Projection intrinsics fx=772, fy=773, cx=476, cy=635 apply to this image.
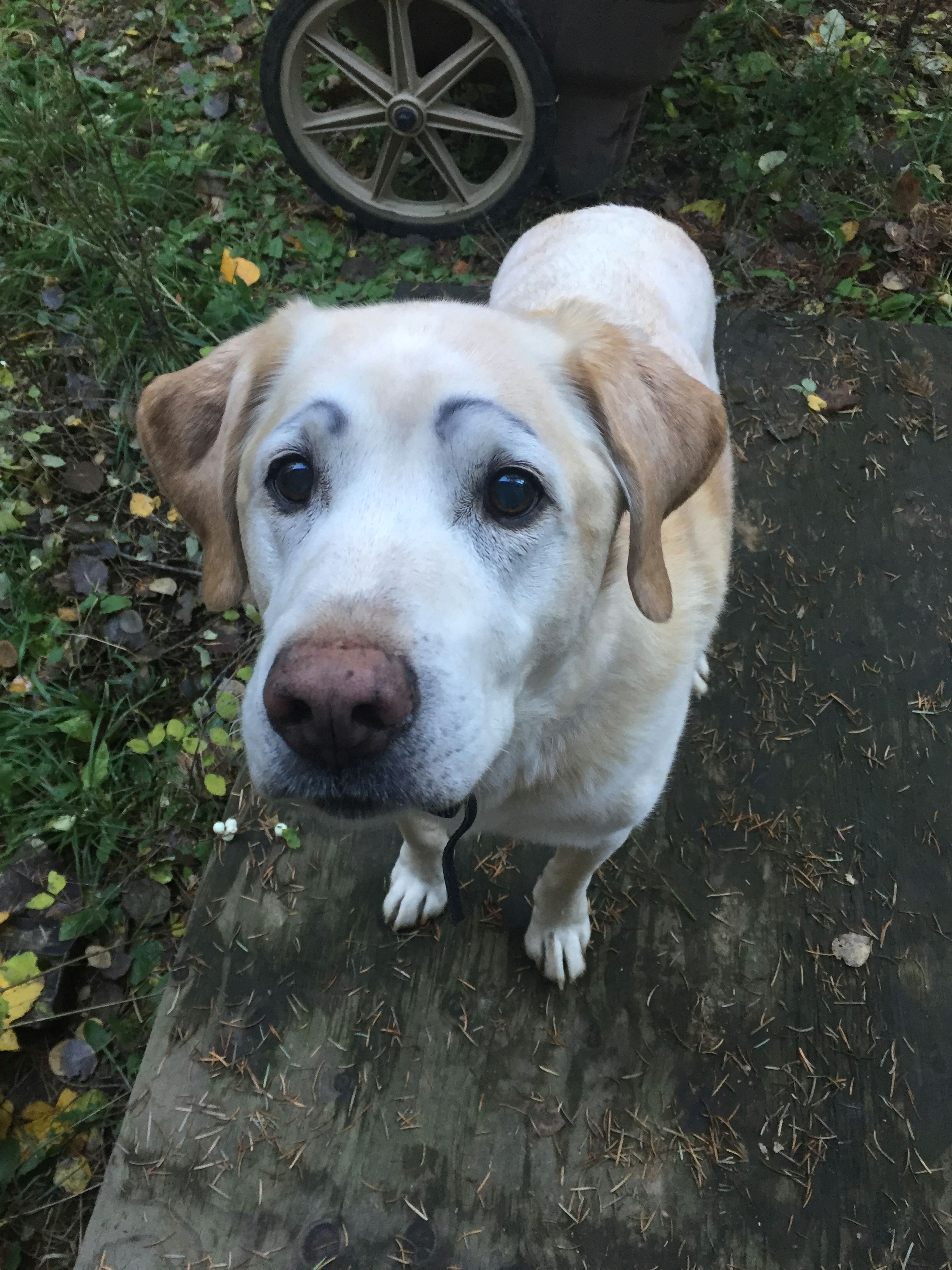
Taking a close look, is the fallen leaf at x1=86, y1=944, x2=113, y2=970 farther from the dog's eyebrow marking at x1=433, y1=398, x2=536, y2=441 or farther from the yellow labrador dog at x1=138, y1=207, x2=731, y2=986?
the dog's eyebrow marking at x1=433, y1=398, x2=536, y2=441

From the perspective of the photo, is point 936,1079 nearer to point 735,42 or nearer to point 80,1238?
point 80,1238

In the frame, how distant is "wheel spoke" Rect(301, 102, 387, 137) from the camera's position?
4.11 m

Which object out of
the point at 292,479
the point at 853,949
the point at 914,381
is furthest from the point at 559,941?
the point at 914,381

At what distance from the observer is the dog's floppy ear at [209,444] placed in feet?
5.86

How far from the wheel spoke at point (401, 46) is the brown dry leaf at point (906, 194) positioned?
2.75 metres

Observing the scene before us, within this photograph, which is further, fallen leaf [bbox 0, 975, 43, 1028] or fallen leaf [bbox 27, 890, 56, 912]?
fallen leaf [bbox 27, 890, 56, 912]

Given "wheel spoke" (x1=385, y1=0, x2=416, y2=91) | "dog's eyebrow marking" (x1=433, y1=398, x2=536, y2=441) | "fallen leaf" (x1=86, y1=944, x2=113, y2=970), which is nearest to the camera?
"dog's eyebrow marking" (x1=433, y1=398, x2=536, y2=441)

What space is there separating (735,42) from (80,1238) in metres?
6.75

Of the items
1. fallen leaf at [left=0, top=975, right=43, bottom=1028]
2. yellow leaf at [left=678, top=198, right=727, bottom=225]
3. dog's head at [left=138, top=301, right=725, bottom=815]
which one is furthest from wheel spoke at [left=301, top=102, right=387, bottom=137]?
fallen leaf at [left=0, top=975, right=43, bottom=1028]

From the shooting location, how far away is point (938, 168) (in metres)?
4.59

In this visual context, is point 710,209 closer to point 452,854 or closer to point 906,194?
point 906,194

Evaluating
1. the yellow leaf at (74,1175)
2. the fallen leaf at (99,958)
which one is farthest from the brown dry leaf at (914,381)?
the yellow leaf at (74,1175)

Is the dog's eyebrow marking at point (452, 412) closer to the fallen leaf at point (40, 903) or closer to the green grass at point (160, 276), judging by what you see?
the green grass at point (160, 276)

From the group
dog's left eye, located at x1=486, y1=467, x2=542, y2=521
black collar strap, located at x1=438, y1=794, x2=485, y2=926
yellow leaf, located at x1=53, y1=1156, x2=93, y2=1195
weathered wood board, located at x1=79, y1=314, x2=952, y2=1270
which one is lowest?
yellow leaf, located at x1=53, y1=1156, x2=93, y2=1195
